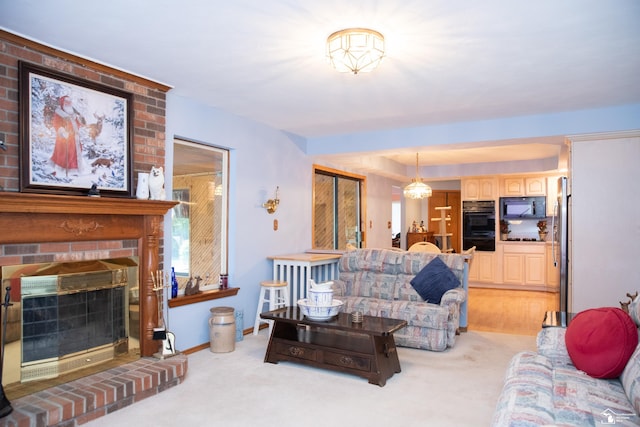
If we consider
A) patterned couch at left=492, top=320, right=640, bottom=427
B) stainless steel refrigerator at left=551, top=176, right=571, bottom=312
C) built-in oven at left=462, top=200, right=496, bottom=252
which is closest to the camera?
patterned couch at left=492, top=320, right=640, bottom=427

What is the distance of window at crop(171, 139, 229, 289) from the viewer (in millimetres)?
4434

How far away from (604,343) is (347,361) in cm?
186

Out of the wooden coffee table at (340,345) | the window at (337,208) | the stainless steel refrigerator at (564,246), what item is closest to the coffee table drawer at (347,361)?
the wooden coffee table at (340,345)

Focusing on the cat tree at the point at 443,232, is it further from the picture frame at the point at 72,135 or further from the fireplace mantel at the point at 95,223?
the picture frame at the point at 72,135

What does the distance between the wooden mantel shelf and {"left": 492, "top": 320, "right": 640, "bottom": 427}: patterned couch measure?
2782 millimetres

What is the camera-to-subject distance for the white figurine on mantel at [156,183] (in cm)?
370

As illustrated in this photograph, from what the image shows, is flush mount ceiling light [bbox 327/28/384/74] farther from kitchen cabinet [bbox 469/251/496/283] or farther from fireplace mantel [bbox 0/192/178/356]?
kitchen cabinet [bbox 469/251/496/283]

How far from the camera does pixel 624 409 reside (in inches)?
76.0

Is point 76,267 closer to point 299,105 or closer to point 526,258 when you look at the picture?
point 299,105

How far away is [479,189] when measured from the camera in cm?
909

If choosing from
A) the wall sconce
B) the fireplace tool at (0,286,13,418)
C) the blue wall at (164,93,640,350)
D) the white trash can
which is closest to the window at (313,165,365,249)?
the blue wall at (164,93,640,350)

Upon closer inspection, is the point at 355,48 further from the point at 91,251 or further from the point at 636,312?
the point at 91,251

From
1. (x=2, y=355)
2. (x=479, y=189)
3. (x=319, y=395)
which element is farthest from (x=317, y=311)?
(x=479, y=189)

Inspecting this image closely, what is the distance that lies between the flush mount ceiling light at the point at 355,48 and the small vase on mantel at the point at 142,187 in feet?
5.88
